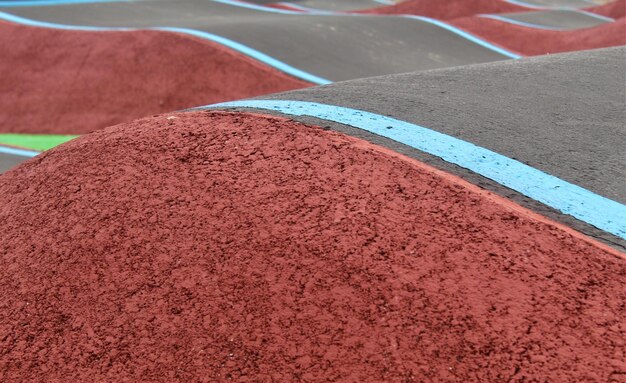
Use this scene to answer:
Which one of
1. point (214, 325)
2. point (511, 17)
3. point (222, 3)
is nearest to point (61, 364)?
point (214, 325)

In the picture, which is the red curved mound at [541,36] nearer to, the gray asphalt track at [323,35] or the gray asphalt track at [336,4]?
the gray asphalt track at [323,35]

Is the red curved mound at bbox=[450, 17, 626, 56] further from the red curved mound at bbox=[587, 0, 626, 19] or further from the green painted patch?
the green painted patch

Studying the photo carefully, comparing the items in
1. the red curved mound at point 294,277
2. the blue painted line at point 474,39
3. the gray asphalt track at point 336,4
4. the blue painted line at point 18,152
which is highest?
the red curved mound at point 294,277

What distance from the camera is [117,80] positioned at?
353 inches

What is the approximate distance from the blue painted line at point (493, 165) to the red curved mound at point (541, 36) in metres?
9.17

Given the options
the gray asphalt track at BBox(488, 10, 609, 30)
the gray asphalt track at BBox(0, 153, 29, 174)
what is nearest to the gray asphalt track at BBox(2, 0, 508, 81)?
the gray asphalt track at BBox(0, 153, 29, 174)

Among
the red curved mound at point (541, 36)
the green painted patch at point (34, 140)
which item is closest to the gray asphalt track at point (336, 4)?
the red curved mound at point (541, 36)

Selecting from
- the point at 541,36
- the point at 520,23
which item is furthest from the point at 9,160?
the point at 520,23

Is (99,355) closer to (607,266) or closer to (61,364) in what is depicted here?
(61,364)

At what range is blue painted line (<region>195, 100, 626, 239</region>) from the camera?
315 centimetres

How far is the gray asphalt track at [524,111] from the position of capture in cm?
354

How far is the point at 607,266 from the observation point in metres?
2.72

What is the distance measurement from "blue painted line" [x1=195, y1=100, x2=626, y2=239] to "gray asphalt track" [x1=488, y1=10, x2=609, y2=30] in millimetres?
12706

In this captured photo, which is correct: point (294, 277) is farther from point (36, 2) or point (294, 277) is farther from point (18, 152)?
point (36, 2)
